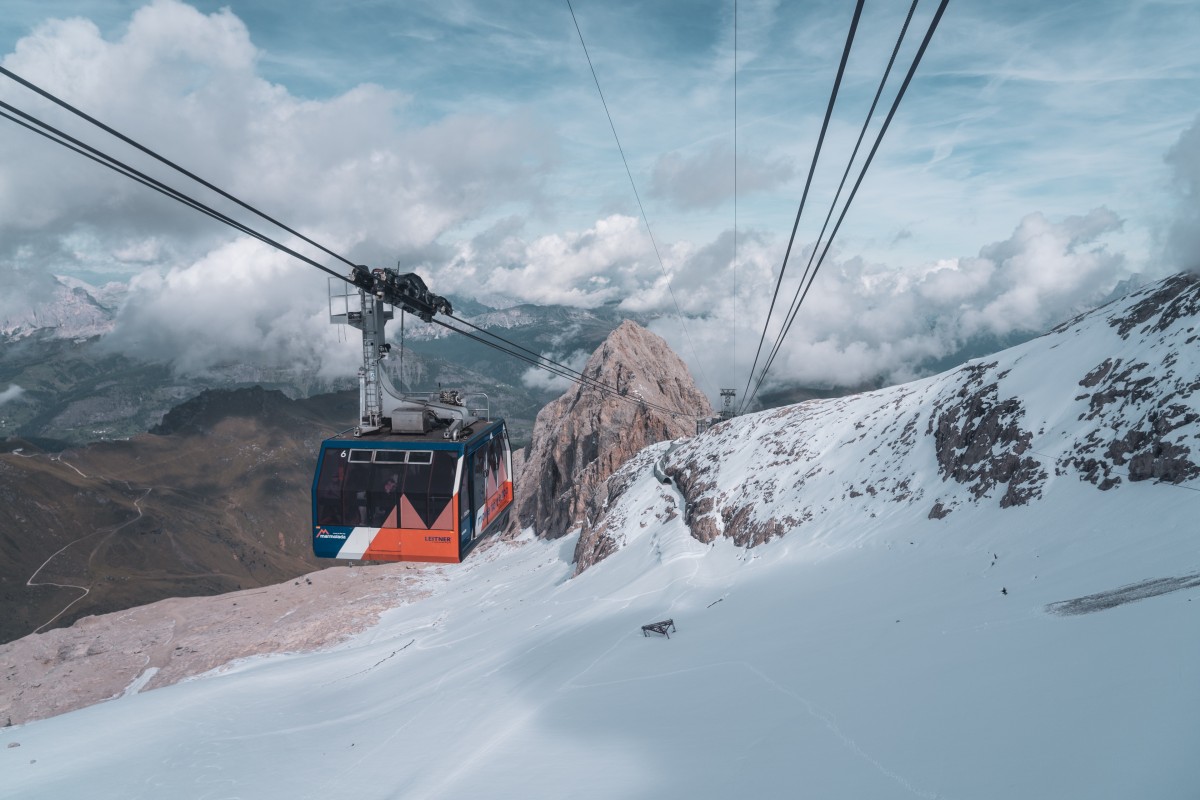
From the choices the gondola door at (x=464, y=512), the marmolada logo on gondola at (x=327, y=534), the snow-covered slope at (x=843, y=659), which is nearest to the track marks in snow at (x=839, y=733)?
the snow-covered slope at (x=843, y=659)

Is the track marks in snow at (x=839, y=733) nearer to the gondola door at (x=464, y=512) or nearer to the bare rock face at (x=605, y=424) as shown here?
the gondola door at (x=464, y=512)

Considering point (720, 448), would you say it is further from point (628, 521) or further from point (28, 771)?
point (28, 771)

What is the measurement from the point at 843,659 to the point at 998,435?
Answer: 42.0 ft

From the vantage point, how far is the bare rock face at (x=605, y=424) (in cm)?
7088

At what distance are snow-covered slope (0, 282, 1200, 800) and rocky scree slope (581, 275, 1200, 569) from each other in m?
0.11

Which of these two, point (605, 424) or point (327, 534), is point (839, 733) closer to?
point (327, 534)

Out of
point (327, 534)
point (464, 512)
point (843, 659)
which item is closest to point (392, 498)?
point (464, 512)

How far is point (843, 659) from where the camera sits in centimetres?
1148

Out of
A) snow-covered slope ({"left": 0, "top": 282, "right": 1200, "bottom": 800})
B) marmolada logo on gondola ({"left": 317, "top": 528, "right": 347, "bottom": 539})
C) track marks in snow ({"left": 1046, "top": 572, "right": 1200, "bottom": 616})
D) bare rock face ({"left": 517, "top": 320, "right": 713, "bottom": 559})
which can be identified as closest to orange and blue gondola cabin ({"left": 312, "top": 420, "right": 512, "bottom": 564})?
marmolada logo on gondola ({"left": 317, "top": 528, "right": 347, "bottom": 539})

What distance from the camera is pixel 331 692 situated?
2331cm

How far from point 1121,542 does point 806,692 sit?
7.57 meters

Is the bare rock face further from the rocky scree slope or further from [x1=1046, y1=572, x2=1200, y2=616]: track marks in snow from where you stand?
[x1=1046, y1=572, x2=1200, y2=616]: track marks in snow

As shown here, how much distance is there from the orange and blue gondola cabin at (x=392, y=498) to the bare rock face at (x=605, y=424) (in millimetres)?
51054

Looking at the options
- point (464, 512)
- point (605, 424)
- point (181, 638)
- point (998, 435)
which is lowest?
point (181, 638)
